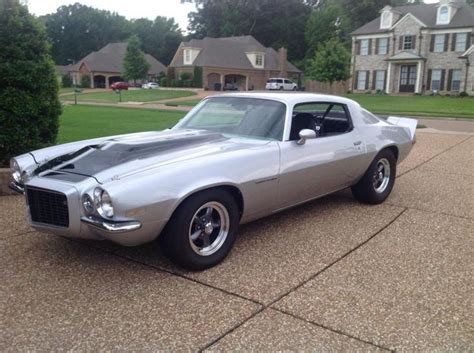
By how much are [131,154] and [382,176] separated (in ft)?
11.8

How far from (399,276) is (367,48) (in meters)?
47.6

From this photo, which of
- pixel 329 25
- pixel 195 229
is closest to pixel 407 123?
pixel 195 229

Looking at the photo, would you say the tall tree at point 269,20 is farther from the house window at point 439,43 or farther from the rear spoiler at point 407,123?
the rear spoiler at point 407,123

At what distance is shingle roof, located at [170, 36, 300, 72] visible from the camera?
174ft

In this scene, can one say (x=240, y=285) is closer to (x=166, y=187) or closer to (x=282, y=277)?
(x=282, y=277)

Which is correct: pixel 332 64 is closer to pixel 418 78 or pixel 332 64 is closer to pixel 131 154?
pixel 418 78

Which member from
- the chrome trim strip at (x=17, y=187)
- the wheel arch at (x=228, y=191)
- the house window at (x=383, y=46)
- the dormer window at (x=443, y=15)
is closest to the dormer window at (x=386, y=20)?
the house window at (x=383, y=46)

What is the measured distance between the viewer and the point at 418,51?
44.0 meters

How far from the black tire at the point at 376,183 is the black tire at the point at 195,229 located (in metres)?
2.39

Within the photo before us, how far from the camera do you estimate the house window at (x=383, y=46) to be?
46281 mm

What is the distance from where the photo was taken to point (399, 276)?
12.3ft

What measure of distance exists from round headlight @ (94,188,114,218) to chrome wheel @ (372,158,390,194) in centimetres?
375

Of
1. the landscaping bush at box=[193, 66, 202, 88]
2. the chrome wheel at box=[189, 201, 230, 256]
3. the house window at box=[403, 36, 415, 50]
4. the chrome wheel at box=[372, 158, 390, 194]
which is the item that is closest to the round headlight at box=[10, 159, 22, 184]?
the chrome wheel at box=[189, 201, 230, 256]

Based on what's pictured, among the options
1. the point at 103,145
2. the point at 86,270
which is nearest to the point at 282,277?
the point at 86,270
